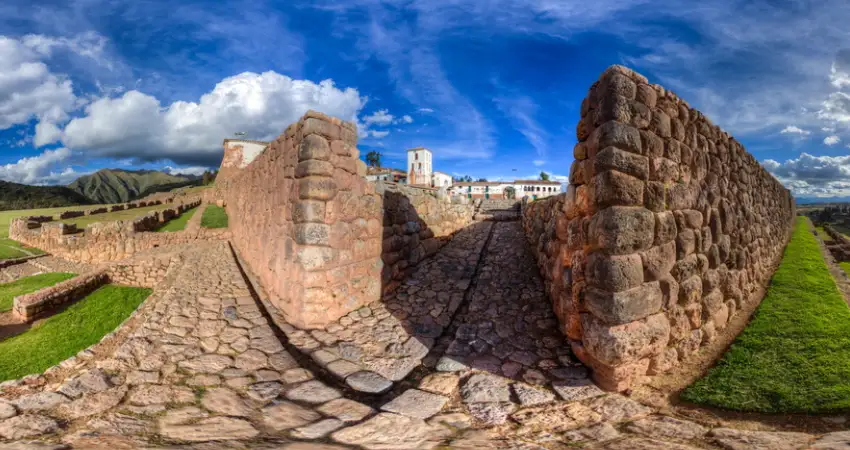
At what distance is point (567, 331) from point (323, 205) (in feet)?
12.6

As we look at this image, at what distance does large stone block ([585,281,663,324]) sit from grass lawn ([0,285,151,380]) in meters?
8.66

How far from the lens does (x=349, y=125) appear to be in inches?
227

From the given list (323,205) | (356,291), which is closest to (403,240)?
(356,291)

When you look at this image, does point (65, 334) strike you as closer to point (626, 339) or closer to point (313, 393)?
point (313, 393)

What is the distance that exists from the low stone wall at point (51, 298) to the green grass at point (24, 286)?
109 centimetres

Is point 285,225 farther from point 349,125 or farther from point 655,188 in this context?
point 655,188

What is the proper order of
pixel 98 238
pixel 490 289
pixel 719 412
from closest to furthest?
pixel 719 412
pixel 490 289
pixel 98 238

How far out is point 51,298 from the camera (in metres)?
8.85

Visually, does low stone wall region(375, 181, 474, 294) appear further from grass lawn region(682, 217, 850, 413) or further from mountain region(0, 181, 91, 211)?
mountain region(0, 181, 91, 211)

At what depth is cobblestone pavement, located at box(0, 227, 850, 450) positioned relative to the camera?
2430mm

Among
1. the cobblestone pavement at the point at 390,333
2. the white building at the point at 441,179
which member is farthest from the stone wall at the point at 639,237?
the white building at the point at 441,179

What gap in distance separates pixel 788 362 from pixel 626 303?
2036mm

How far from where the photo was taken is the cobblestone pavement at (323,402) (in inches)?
95.7

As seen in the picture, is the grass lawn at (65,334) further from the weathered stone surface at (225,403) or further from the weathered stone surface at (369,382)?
the weathered stone surface at (369,382)
